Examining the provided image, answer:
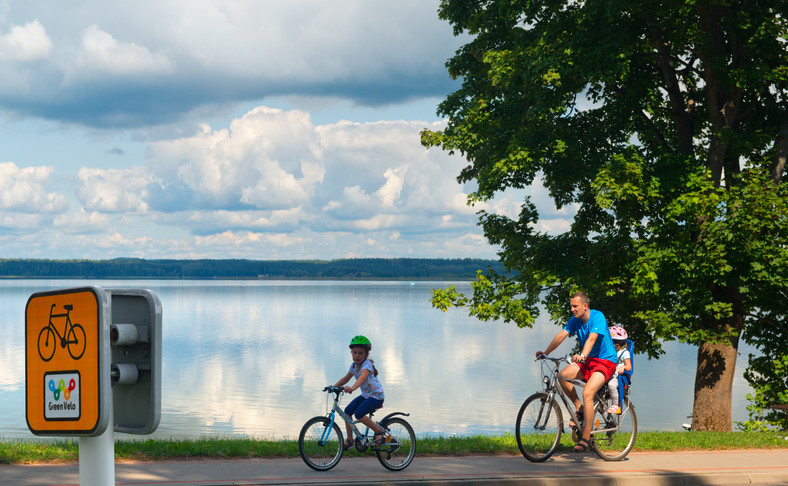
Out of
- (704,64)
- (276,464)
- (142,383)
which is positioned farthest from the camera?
(704,64)

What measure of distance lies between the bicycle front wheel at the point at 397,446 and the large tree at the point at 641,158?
7389 mm

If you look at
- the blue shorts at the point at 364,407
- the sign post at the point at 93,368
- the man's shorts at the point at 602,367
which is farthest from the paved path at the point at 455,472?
the sign post at the point at 93,368

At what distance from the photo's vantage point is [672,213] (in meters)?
15.3

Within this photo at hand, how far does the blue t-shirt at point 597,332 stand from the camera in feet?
31.9

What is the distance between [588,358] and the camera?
33.0 ft

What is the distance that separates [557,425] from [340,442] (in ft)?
8.68

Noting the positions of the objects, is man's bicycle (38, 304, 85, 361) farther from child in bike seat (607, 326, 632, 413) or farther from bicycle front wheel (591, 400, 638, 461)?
child in bike seat (607, 326, 632, 413)

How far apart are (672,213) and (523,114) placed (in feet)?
12.5

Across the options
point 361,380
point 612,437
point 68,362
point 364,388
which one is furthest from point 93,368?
point 612,437

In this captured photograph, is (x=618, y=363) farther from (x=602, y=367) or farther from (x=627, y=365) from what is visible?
(x=602, y=367)

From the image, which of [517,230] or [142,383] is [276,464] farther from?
[517,230]

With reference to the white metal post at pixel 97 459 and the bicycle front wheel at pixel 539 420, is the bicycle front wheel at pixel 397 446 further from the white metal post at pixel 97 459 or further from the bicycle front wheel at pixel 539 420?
the white metal post at pixel 97 459

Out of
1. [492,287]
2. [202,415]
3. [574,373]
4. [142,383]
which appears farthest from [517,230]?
[142,383]

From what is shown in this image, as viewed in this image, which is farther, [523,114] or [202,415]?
[202,415]
